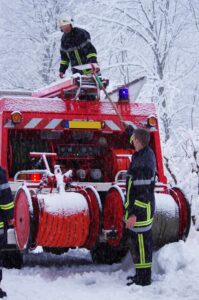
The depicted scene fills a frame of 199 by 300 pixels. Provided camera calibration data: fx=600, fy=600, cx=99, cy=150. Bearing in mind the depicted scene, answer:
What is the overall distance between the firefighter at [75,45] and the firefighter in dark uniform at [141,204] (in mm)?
3037

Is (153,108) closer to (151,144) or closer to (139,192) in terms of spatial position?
(151,144)

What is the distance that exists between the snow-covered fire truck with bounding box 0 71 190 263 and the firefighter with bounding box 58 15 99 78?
89 cm

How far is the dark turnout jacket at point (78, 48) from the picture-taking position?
27.8ft

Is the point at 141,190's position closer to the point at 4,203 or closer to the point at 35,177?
the point at 4,203

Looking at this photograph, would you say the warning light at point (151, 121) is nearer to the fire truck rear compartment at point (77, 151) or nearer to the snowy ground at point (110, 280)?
the fire truck rear compartment at point (77, 151)

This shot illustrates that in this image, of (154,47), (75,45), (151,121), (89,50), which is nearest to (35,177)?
(151,121)

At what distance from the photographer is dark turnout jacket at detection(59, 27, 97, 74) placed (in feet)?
27.8

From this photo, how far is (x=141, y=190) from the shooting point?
5.55 meters

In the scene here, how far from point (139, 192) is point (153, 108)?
203 cm

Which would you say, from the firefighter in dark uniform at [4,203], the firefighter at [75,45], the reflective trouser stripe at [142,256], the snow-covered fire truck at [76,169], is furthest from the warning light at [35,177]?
the firefighter at [75,45]

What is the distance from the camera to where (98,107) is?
7.12 meters

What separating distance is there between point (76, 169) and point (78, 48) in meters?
2.04

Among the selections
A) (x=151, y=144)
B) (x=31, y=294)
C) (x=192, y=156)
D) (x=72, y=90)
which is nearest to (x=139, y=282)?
(x=31, y=294)

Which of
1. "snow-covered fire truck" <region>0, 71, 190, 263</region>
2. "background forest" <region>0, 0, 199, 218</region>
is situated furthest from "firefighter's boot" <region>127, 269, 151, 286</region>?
"background forest" <region>0, 0, 199, 218</region>
